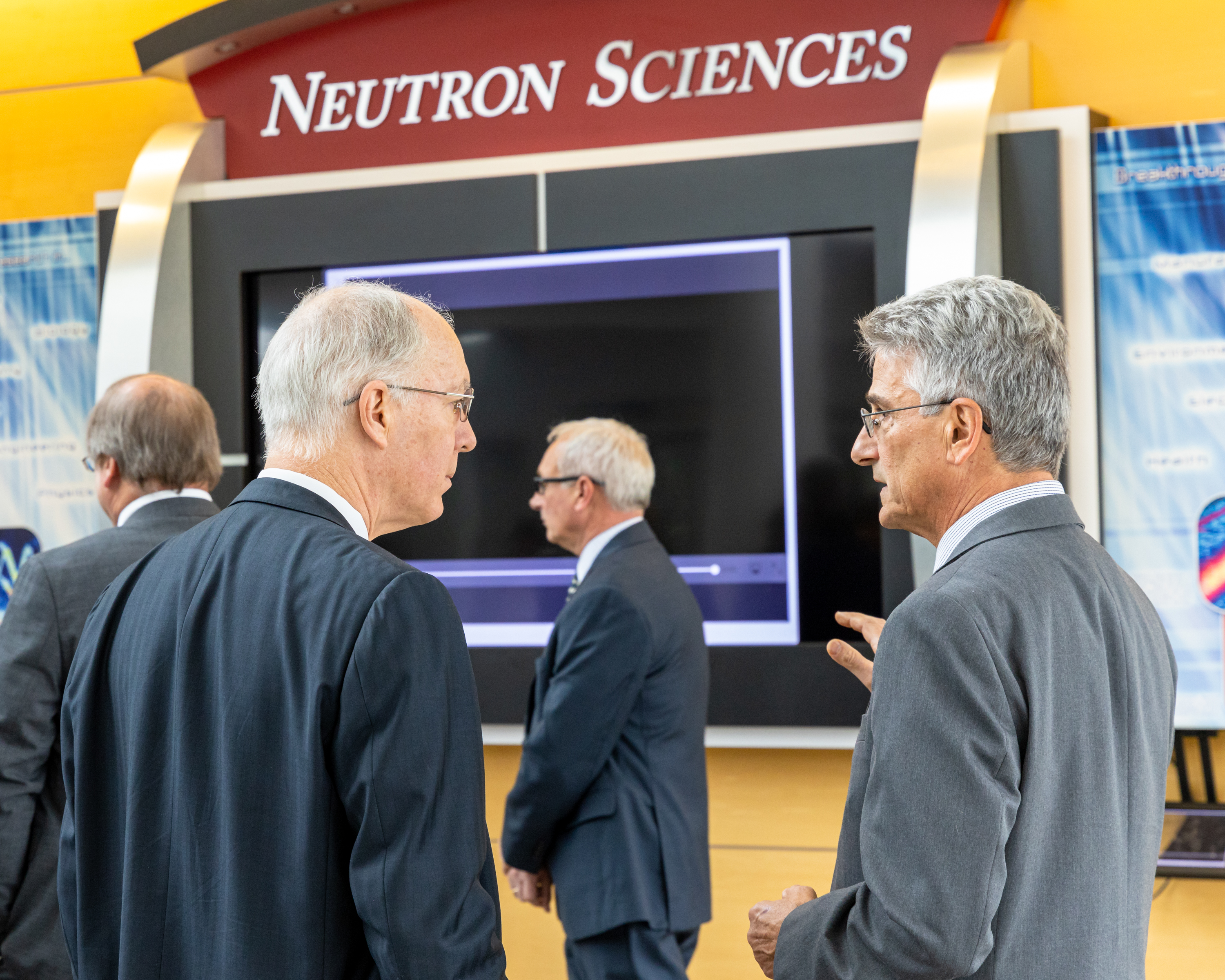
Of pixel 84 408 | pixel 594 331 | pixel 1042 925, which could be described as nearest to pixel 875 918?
pixel 1042 925

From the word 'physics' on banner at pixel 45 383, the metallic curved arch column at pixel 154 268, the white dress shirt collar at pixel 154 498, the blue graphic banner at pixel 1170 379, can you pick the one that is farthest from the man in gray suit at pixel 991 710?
the word 'physics' on banner at pixel 45 383

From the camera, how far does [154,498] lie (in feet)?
7.92

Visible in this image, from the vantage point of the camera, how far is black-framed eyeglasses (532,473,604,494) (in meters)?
3.09

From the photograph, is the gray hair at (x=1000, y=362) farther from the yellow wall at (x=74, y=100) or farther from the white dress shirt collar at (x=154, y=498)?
the yellow wall at (x=74, y=100)

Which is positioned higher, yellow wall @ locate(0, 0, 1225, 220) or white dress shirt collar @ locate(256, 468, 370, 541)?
yellow wall @ locate(0, 0, 1225, 220)

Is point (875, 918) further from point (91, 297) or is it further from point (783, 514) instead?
point (91, 297)

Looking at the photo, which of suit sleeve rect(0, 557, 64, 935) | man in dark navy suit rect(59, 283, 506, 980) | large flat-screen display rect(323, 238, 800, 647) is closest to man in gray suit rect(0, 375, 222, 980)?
suit sleeve rect(0, 557, 64, 935)

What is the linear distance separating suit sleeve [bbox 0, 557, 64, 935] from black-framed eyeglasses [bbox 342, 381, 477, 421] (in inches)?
40.8

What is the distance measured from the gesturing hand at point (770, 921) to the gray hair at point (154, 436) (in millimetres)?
1420

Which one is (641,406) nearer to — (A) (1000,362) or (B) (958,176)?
(B) (958,176)

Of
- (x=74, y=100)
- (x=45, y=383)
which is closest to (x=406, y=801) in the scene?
(x=45, y=383)

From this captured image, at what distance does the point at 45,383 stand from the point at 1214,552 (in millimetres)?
3094

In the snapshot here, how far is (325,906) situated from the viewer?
1.29 meters

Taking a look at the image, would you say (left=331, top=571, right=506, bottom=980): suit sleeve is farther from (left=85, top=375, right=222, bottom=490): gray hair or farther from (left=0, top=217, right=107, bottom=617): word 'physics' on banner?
(left=0, top=217, right=107, bottom=617): word 'physics' on banner
